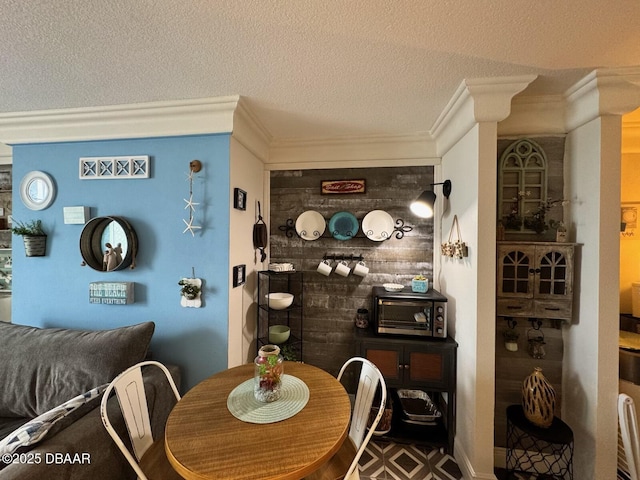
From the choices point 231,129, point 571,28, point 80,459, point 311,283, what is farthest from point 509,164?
point 80,459

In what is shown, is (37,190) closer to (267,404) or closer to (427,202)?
(267,404)

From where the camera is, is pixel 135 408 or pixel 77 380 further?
pixel 77 380

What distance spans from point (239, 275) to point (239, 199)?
56cm

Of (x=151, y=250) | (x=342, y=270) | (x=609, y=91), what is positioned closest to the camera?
(x=609, y=91)

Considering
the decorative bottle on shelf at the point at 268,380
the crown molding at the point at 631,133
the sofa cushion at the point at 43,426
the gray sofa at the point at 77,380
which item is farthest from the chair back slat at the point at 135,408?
the crown molding at the point at 631,133

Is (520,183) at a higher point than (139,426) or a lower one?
higher

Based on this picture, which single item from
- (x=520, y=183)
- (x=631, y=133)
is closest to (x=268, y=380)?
(x=520, y=183)

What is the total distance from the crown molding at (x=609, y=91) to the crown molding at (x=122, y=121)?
6.67 feet

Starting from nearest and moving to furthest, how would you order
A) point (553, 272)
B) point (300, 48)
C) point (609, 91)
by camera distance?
point (300, 48), point (609, 91), point (553, 272)

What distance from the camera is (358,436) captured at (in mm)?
1137

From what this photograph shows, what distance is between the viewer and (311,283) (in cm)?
230

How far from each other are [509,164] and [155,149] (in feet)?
8.19

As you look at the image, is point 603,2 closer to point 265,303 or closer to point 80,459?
point 265,303

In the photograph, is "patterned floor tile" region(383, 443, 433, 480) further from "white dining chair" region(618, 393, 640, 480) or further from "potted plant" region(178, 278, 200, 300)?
"potted plant" region(178, 278, 200, 300)
